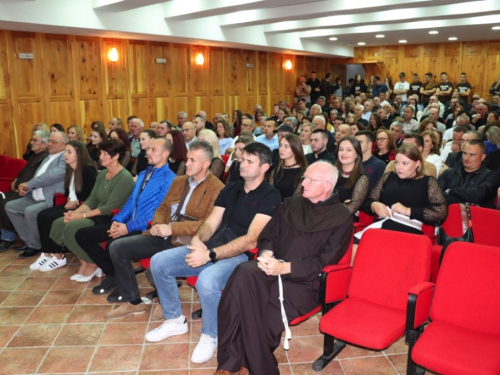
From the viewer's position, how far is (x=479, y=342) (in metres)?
2.43

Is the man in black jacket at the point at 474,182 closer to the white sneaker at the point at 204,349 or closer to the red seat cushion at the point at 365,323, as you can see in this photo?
the red seat cushion at the point at 365,323

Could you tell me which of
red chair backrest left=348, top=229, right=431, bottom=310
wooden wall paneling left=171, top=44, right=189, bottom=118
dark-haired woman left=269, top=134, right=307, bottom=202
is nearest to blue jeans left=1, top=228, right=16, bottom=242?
dark-haired woman left=269, top=134, right=307, bottom=202

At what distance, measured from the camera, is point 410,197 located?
12.4 feet

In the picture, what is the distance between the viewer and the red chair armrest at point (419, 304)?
2.55 meters

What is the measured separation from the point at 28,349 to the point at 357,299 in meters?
2.19

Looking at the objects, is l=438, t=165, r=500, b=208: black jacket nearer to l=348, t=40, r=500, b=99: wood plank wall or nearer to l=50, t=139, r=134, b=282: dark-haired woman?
l=50, t=139, r=134, b=282: dark-haired woman

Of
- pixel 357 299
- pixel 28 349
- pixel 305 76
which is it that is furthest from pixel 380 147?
pixel 305 76

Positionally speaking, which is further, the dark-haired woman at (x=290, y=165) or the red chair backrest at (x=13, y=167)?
the red chair backrest at (x=13, y=167)

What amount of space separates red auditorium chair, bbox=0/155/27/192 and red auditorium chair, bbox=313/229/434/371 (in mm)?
4475

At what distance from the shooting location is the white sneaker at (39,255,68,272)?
479cm

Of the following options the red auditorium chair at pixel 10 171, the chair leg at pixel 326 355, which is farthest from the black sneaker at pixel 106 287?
the red auditorium chair at pixel 10 171

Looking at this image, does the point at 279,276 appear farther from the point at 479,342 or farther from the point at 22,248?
the point at 22,248

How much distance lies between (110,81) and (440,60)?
10619 millimetres

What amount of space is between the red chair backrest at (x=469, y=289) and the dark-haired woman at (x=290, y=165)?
1.86 meters
